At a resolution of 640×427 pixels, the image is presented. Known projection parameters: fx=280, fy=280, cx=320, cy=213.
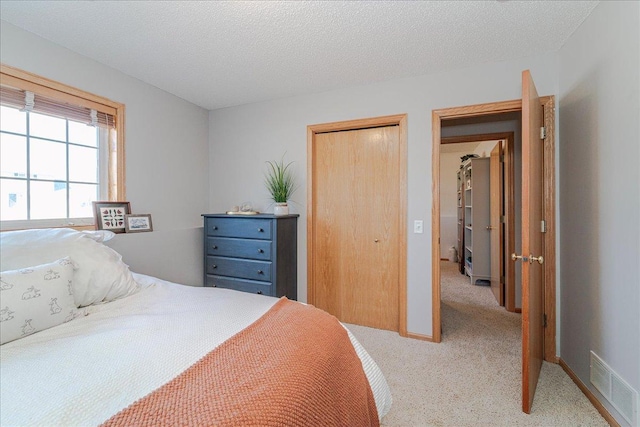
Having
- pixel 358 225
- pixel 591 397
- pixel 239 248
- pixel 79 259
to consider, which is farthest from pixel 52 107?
pixel 591 397

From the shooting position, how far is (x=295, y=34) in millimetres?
1913

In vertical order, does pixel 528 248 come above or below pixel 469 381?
above

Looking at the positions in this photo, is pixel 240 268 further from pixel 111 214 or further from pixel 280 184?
pixel 111 214

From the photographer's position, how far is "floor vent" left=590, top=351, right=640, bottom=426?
4.43ft

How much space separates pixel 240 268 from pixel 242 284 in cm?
16

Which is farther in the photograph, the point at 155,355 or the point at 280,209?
the point at 280,209

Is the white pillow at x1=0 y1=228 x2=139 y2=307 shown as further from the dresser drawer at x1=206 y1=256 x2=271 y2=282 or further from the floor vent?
the floor vent

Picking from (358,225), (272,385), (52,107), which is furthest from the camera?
(358,225)

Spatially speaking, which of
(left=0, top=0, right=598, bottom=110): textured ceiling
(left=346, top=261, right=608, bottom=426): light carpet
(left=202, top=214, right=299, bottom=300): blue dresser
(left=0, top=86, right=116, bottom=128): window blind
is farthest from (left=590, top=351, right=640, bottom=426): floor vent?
(left=0, top=86, right=116, bottom=128): window blind

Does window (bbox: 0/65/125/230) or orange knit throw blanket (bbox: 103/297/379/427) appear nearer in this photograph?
orange knit throw blanket (bbox: 103/297/379/427)

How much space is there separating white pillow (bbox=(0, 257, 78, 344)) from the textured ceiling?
154 cm

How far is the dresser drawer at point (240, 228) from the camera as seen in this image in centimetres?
265

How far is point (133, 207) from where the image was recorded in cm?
256

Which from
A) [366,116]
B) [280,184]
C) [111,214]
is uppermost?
[366,116]
